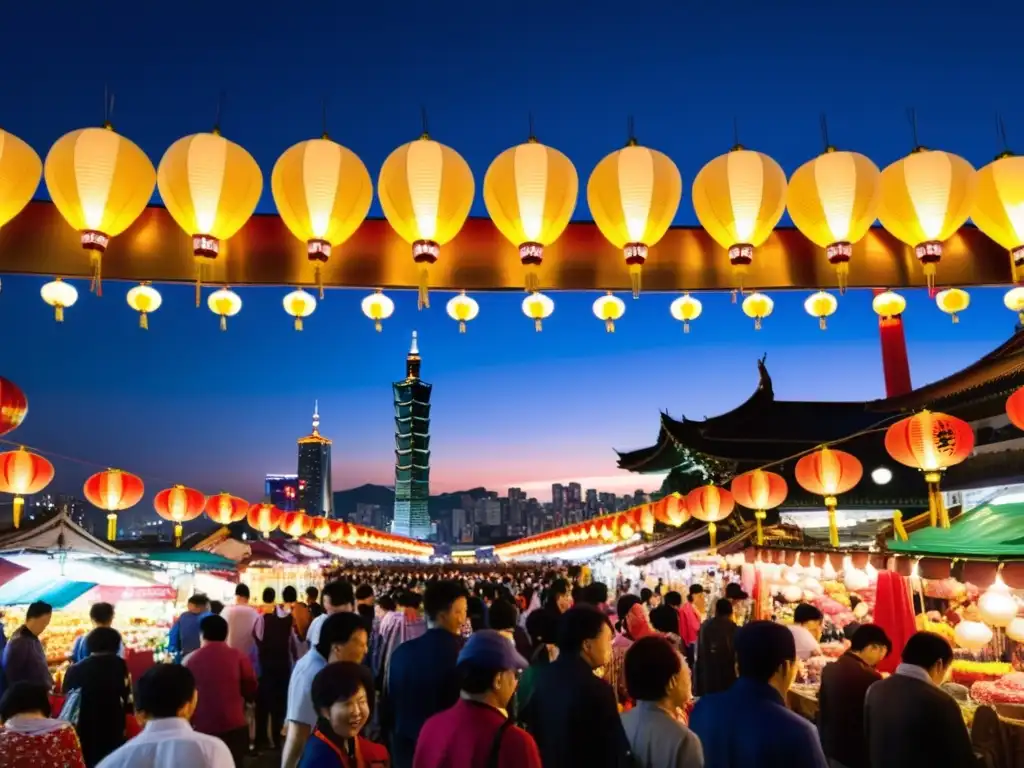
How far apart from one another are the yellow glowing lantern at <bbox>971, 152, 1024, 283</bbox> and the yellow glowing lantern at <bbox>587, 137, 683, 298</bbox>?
2291 millimetres

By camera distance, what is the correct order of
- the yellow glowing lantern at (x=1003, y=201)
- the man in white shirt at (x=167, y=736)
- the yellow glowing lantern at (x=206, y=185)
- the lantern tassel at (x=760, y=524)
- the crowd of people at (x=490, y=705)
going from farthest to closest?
the lantern tassel at (x=760, y=524), the yellow glowing lantern at (x=1003, y=201), the yellow glowing lantern at (x=206, y=185), the crowd of people at (x=490, y=705), the man in white shirt at (x=167, y=736)

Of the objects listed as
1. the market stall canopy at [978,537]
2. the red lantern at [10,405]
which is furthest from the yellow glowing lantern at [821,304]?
the red lantern at [10,405]

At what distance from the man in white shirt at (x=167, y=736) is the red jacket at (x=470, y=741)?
79 centimetres

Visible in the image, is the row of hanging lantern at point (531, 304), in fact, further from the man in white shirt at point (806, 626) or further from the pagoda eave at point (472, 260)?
the man in white shirt at point (806, 626)

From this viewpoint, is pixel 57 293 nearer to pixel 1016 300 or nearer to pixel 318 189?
pixel 318 189

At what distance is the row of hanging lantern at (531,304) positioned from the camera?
7184 mm

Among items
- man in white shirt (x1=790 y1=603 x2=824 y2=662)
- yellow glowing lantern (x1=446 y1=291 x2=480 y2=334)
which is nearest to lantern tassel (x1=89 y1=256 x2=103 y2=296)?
yellow glowing lantern (x1=446 y1=291 x2=480 y2=334)

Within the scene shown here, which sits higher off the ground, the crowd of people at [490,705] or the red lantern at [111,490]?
the red lantern at [111,490]

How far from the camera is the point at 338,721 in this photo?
2.94 meters

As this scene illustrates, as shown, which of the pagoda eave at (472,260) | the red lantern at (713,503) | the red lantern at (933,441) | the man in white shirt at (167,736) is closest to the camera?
the man in white shirt at (167,736)

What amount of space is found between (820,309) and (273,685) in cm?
751

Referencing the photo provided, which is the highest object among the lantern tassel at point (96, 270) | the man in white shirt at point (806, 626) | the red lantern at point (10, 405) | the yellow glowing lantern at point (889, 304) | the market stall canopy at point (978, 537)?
the yellow glowing lantern at point (889, 304)

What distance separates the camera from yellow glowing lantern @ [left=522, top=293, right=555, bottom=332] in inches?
306

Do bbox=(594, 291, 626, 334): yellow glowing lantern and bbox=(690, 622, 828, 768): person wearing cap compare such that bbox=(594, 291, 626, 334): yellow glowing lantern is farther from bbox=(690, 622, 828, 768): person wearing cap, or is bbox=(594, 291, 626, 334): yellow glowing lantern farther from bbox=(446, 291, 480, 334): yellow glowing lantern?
bbox=(690, 622, 828, 768): person wearing cap
